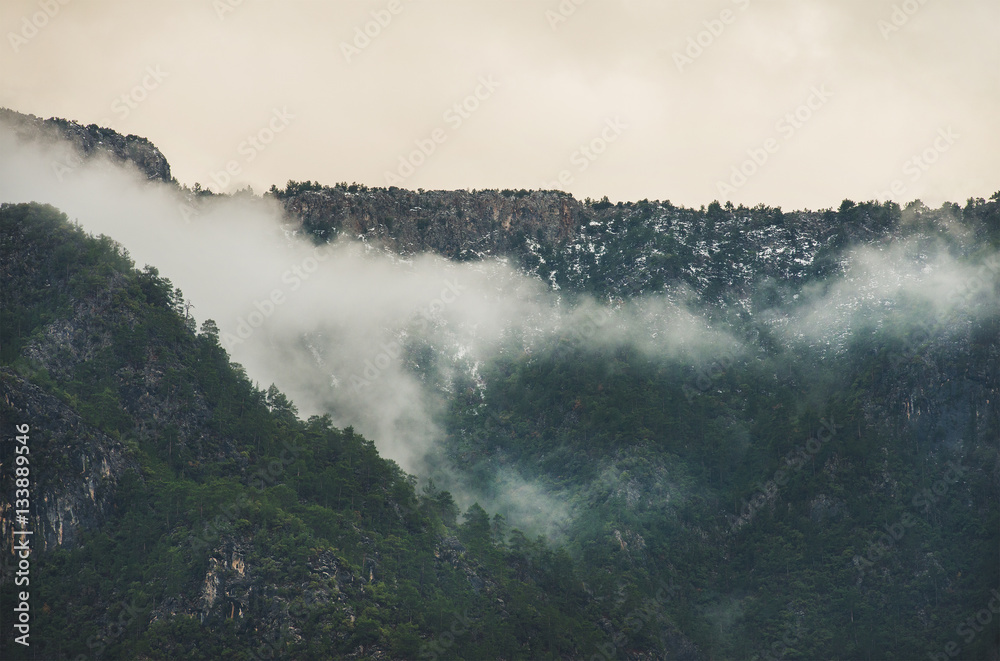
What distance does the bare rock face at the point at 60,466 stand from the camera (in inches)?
6029

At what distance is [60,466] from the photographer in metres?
156

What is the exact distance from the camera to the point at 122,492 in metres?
162

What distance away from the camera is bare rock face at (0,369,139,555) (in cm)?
15312

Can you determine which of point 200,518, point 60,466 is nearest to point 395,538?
point 200,518

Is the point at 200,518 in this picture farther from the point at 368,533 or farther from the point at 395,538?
the point at 395,538

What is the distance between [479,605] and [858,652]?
55.8 metres

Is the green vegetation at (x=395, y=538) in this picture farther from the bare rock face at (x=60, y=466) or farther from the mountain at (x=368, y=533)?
the bare rock face at (x=60, y=466)

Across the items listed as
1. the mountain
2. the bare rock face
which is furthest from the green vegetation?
the bare rock face

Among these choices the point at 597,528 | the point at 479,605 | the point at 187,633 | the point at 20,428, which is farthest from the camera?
the point at 597,528

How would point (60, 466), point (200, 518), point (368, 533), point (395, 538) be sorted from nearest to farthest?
point (60, 466)
point (200, 518)
point (368, 533)
point (395, 538)

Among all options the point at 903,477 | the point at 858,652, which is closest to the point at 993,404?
the point at 903,477

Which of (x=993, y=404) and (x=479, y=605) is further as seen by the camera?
(x=993, y=404)

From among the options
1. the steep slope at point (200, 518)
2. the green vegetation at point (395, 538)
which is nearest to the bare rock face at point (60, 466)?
the steep slope at point (200, 518)

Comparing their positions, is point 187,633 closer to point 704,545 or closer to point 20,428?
point 20,428
